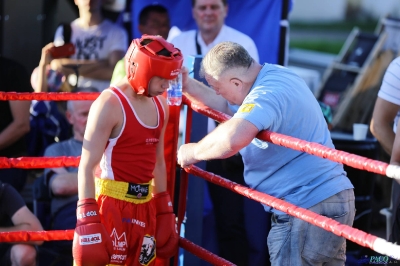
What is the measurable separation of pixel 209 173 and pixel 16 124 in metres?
2.29

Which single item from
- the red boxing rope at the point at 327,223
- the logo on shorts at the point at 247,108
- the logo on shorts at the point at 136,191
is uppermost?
the logo on shorts at the point at 247,108

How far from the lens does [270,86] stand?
347 cm

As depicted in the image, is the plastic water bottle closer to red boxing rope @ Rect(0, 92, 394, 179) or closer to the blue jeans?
red boxing rope @ Rect(0, 92, 394, 179)

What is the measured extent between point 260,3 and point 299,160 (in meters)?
3.27

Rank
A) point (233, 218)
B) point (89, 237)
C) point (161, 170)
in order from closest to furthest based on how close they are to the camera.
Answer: point (89, 237)
point (161, 170)
point (233, 218)

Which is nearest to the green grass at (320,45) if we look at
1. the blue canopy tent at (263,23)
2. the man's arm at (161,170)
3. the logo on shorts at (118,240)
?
the blue canopy tent at (263,23)

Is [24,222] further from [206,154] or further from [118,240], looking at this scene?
[206,154]

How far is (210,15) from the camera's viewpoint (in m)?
6.01

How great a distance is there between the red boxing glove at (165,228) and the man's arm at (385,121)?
1350mm

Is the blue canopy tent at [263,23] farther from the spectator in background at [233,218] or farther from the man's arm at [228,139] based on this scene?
the man's arm at [228,139]

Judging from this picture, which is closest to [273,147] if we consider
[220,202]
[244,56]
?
[244,56]

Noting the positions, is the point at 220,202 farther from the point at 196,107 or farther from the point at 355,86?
the point at 355,86

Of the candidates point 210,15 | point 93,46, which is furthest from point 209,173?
point 93,46

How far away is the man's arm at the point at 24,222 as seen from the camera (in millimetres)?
4469
